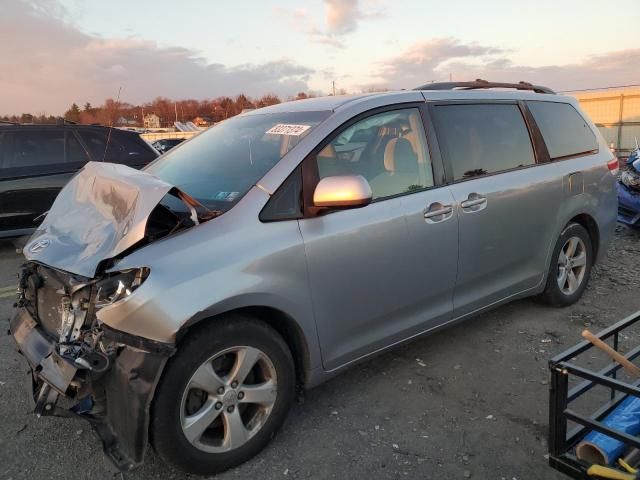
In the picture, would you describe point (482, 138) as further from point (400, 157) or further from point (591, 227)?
point (591, 227)

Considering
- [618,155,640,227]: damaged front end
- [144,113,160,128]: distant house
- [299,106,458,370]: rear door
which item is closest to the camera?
[299,106,458,370]: rear door

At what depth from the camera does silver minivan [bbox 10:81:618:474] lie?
2.34 meters

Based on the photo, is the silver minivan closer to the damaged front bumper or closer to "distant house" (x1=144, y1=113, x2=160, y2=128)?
the damaged front bumper

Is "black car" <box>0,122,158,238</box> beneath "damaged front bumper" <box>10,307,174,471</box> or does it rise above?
above

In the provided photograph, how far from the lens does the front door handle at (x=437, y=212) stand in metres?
3.26

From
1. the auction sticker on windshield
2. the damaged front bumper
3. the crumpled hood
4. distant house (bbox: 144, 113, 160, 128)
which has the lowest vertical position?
the damaged front bumper

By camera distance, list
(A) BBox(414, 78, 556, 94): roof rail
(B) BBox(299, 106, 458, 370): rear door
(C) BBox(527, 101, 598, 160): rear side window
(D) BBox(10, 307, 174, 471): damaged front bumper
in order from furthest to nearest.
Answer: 1. (C) BBox(527, 101, 598, 160): rear side window
2. (A) BBox(414, 78, 556, 94): roof rail
3. (B) BBox(299, 106, 458, 370): rear door
4. (D) BBox(10, 307, 174, 471): damaged front bumper

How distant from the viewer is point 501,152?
12.9 ft

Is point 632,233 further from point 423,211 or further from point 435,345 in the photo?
point 423,211

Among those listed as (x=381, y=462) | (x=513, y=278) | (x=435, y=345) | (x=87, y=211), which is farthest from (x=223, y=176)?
(x=513, y=278)

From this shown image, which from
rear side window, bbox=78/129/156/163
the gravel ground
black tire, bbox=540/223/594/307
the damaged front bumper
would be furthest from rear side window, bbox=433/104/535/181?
rear side window, bbox=78/129/156/163

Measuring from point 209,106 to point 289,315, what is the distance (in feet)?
109

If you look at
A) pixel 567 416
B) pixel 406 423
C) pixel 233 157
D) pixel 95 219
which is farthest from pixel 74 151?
pixel 567 416

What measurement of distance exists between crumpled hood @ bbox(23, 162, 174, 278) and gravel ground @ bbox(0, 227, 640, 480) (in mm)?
1001
